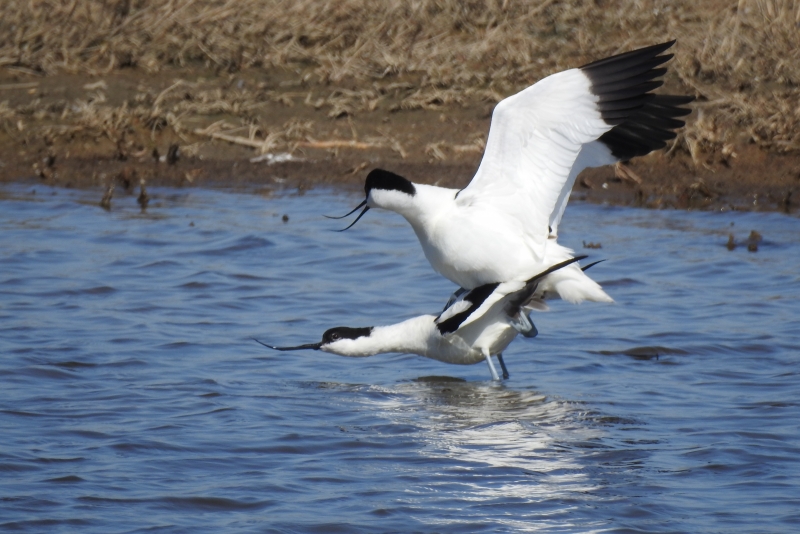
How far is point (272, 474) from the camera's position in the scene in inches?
185

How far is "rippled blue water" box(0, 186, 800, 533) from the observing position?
14.4 feet

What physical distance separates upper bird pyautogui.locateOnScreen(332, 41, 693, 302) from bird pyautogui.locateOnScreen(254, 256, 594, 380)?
101mm

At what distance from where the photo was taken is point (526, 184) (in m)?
5.75

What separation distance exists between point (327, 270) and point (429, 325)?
239cm

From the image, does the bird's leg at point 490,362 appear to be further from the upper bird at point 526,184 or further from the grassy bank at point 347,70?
the grassy bank at point 347,70

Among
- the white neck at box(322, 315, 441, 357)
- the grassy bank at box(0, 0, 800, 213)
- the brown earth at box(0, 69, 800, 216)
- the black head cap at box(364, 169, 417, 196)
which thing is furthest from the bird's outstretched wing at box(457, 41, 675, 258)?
the grassy bank at box(0, 0, 800, 213)

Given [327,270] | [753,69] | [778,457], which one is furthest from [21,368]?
[753,69]

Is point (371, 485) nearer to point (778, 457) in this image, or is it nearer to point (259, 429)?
point (259, 429)

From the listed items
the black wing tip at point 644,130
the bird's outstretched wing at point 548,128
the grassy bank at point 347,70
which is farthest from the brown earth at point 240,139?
the bird's outstretched wing at point 548,128

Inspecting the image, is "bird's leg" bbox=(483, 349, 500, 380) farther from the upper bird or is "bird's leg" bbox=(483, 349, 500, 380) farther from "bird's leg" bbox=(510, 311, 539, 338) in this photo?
the upper bird

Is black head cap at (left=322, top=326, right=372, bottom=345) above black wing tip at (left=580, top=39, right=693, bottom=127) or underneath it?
underneath

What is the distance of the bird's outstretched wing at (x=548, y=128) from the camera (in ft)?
18.3

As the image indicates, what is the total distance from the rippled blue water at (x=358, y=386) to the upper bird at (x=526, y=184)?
656 mm

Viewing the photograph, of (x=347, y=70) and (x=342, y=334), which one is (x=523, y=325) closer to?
(x=342, y=334)
